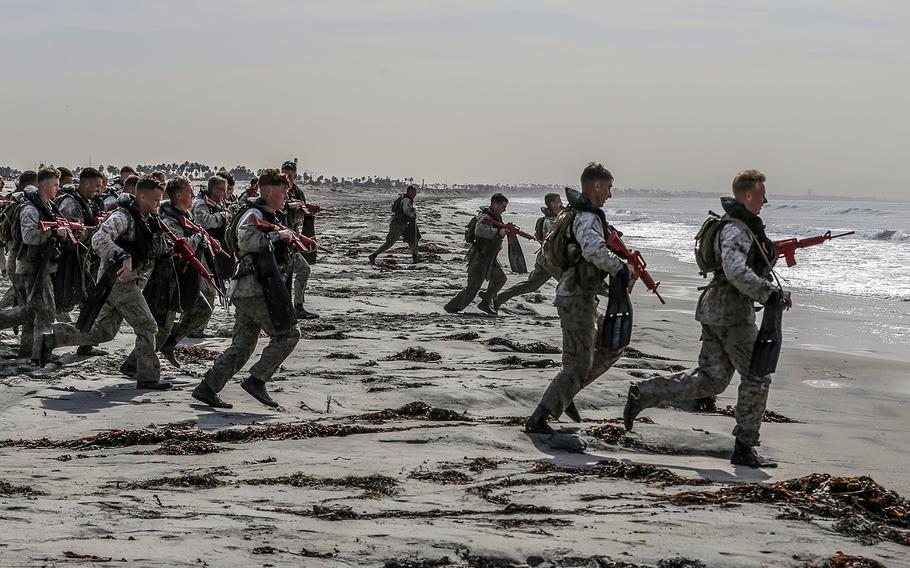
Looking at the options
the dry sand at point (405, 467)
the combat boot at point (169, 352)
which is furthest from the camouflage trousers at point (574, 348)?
the combat boot at point (169, 352)

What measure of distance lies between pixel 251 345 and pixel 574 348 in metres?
2.75

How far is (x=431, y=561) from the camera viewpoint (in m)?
4.89

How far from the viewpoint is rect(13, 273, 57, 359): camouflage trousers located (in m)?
10.8

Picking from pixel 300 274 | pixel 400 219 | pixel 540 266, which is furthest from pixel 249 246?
pixel 400 219

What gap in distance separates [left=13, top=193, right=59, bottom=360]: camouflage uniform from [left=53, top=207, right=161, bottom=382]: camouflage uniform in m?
1.14

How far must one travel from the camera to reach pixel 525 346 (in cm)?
1253

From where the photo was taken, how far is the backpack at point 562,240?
7848 mm

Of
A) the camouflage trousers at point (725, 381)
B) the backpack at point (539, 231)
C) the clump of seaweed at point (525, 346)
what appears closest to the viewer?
the camouflage trousers at point (725, 381)

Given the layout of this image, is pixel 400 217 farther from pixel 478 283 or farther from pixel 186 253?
pixel 186 253

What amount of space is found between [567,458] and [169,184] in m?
5.19

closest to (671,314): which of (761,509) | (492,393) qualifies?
(492,393)

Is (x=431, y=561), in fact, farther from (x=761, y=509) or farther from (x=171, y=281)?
(x=171, y=281)

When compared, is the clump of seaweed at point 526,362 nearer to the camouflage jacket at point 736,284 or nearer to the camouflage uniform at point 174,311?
the camouflage uniform at point 174,311

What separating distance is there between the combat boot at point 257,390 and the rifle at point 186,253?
5.66ft
